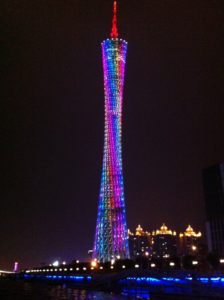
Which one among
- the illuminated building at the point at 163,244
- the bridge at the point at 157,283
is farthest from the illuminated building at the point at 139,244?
the bridge at the point at 157,283

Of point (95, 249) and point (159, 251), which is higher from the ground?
point (159, 251)

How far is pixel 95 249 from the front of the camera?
195 feet

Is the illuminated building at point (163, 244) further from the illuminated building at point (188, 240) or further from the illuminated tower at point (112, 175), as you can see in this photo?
the illuminated tower at point (112, 175)

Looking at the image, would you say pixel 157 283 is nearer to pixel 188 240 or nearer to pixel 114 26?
pixel 114 26

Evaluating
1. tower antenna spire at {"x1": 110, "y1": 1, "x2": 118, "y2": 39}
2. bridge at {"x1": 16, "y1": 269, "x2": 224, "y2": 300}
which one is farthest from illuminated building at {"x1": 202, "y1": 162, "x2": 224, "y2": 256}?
tower antenna spire at {"x1": 110, "y1": 1, "x2": 118, "y2": 39}

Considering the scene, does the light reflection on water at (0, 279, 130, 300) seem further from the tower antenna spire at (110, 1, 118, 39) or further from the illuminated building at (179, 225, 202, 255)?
the illuminated building at (179, 225, 202, 255)

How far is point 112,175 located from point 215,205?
38.2 meters

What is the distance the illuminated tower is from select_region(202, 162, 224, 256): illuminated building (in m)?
32.4

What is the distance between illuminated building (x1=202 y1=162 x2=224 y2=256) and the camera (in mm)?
86438

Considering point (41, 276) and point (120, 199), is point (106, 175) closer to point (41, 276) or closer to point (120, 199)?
point (120, 199)

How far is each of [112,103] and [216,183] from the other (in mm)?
39272

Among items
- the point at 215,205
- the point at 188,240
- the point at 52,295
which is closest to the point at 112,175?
the point at 52,295

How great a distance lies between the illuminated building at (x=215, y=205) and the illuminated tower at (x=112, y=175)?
3242cm

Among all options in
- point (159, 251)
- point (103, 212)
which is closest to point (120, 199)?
point (103, 212)
